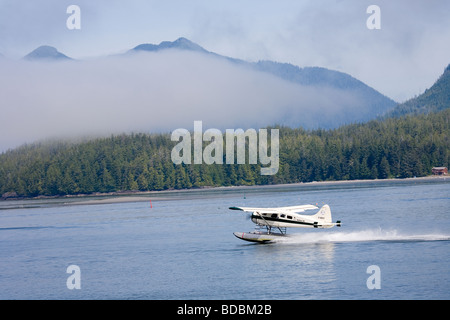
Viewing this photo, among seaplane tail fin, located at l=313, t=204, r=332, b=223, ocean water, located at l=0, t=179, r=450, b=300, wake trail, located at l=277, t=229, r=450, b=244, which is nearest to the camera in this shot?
ocean water, located at l=0, t=179, r=450, b=300

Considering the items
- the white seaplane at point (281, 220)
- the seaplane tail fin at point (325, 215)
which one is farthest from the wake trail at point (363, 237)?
the seaplane tail fin at point (325, 215)

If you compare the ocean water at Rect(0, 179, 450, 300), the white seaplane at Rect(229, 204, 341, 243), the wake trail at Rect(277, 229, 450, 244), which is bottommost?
the ocean water at Rect(0, 179, 450, 300)

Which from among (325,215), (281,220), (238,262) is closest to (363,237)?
(325,215)

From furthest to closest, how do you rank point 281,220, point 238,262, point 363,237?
point 363,237 → point 281,220 → point 238,262

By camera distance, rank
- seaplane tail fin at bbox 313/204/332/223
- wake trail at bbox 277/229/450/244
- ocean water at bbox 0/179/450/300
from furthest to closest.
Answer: seaplane tail fin at bbox 313/204/332/223 → wake trail at bbox 277/229/450/244 → ocean water at bbox 0/179/450/300

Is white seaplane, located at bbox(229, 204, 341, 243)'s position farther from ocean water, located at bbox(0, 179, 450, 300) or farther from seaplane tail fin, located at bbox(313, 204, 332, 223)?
ocean water, located at bbox(0, 179, 450, 300)

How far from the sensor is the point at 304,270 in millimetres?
40188

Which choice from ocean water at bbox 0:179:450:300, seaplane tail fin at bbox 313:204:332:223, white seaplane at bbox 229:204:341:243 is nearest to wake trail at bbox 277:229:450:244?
ocean water at bbox 0:179:450:300

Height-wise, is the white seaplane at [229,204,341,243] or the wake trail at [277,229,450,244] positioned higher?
the white seaplane at [229,204,341,243]

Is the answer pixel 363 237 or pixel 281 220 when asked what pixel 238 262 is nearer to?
pixel 281 220
